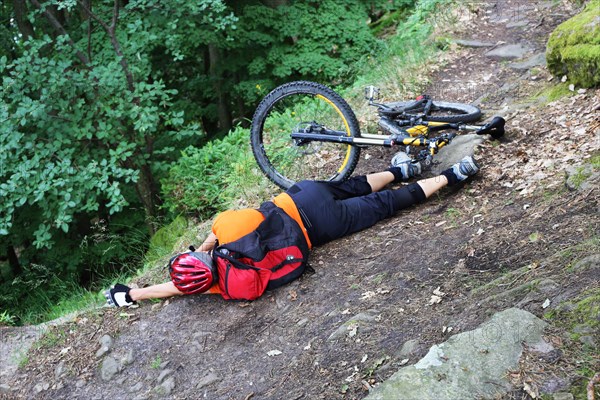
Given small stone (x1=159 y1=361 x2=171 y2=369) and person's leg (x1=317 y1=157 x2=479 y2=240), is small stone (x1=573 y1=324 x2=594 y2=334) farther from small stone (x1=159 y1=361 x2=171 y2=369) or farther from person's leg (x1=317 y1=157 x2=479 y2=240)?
small stone (x1=159 y1=361 x2=171 y2=369)

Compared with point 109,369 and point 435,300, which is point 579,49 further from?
point 109,369

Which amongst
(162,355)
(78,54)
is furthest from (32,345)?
(78,54)

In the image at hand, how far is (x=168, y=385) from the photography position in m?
4.23

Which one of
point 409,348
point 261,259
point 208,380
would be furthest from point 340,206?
point 409,348

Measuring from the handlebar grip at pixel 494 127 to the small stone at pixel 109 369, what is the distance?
152 inches

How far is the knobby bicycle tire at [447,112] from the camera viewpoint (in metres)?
6.00

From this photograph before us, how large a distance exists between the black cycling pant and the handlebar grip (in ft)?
3.03

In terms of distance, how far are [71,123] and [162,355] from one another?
160 inches

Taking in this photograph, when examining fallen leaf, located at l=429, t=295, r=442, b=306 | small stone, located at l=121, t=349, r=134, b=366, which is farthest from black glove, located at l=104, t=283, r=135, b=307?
fallen leaf, located at l=429, t=295, r=442, b=306

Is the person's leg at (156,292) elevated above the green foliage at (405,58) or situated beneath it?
situated beneath

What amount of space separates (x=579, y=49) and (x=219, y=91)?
25.7 feet

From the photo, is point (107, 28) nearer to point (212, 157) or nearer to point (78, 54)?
point (78, 54)

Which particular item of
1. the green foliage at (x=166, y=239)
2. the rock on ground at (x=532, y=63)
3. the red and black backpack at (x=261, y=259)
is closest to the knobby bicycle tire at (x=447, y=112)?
the rock on ground at (x=532, y=63)

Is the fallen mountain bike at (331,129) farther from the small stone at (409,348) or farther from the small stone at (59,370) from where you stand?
the small stone at (59,370)
